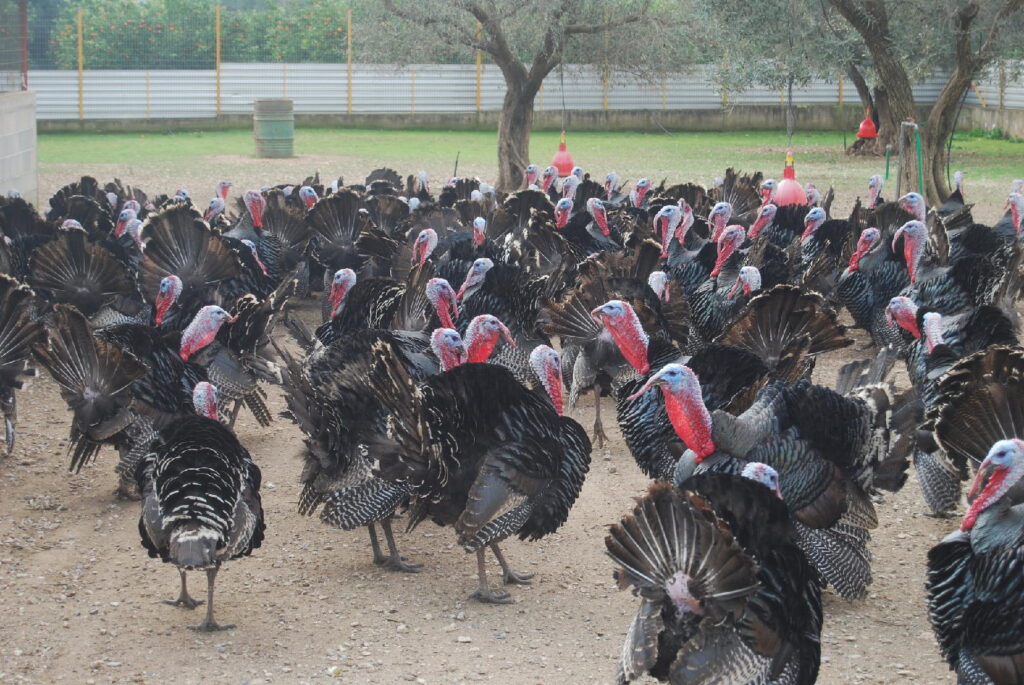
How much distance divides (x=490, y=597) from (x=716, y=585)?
6.16 ft

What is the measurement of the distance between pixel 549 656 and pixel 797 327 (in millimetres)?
2308

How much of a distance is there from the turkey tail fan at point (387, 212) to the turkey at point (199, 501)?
562 cm

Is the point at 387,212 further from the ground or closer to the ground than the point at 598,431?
further from the ground

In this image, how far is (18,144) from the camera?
45.1 ft

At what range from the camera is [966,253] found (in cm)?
880

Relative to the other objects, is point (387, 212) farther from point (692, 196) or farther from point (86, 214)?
point (692, 196)

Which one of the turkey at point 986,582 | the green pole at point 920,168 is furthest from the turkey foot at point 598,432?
the green pole at point 920,168

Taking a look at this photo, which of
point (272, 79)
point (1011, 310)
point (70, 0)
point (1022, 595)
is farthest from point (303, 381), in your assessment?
point (70, 0)

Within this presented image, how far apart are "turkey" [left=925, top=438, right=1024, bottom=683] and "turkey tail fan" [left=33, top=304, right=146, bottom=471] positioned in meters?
3.65

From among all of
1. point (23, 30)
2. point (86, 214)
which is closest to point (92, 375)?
point (86, 214)

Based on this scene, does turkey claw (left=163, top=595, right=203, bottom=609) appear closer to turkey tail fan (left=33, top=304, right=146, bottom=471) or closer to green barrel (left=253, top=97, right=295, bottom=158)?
turkey tail fan (left=33, top=304, right=146, bottom=471)

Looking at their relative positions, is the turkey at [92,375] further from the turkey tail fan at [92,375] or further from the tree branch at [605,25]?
the tree branch at [605,25]

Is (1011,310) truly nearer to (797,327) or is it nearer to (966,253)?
(966,253)

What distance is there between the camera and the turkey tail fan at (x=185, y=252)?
27.0 feet
